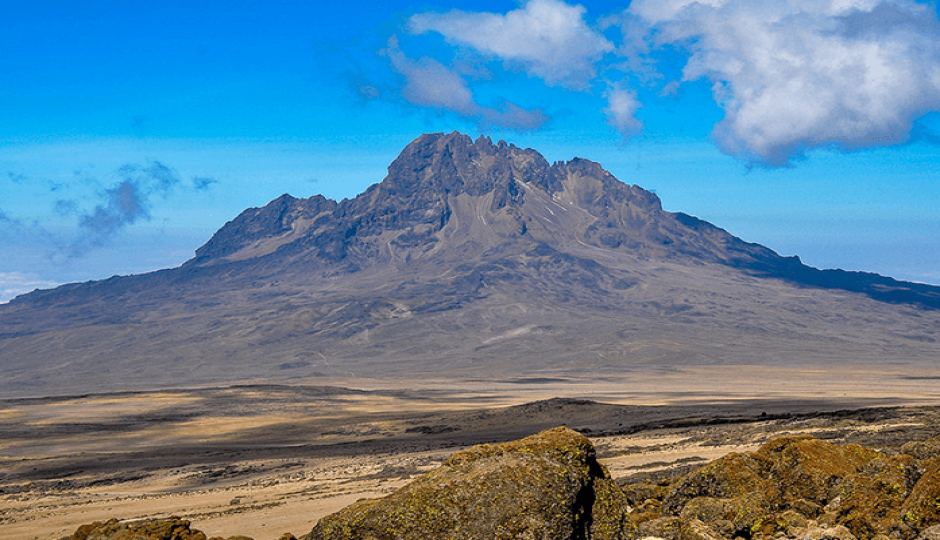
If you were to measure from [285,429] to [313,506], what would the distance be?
43.1m

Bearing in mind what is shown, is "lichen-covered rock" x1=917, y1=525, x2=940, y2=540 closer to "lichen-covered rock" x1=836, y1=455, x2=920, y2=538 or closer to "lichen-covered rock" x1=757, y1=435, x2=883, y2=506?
"lichen-covered rock" x1=836, y1=455, x2=920, y2=538

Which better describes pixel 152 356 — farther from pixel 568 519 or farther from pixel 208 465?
pixel 568 519

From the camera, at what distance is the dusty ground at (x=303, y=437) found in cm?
2370

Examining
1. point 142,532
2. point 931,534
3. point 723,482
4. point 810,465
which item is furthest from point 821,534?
point 142,532

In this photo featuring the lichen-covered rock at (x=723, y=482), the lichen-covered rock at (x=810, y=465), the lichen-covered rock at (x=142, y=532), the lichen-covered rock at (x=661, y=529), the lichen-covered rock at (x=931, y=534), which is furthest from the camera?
the lichen-covered rock at (x=723, y=482)

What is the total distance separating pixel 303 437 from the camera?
55969 mm

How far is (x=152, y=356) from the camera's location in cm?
18588

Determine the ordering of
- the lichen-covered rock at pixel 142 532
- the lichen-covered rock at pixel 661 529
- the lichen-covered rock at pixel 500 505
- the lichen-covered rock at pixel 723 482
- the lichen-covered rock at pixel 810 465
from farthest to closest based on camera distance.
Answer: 1. the lichen-covered rock at pixel 723 482
2. the lichen-covered rock at pixel 810 465
3. the lichen-covered rock at pixel 142 532
4. the lichen-covered rock at pixel 661 529
5. the lichen-covered rock at pixel 500 505

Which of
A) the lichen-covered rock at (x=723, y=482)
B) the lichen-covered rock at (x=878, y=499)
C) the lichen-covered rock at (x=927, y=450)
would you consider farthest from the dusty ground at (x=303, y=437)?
the lichen-covered rock at (x=878, y=499)

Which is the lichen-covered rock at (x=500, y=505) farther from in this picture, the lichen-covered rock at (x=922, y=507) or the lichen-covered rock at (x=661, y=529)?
the lichen-covered rock at (x=922, y=507)

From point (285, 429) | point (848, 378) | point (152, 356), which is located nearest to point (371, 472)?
point (285, 429)

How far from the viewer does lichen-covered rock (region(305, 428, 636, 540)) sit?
26.4 feet

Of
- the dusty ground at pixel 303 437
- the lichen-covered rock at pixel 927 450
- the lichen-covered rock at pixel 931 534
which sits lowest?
the dusty ground at pixel 303 437

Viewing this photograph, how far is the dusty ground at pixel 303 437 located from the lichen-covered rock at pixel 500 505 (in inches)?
368
